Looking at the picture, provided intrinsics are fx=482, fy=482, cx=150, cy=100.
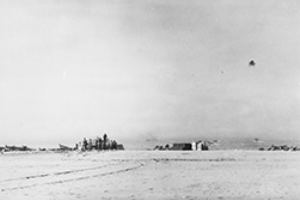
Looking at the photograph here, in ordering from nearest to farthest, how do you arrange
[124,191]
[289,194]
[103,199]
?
[103,199], [289,194], [124,191]

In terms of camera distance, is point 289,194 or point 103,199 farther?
point 289,194

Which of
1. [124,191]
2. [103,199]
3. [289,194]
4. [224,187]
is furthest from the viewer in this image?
[224,187]

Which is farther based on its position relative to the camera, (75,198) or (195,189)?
(195,189)

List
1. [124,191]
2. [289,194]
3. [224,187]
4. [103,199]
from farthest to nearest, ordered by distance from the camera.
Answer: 1. [224,187]
2. [124,191]
3. [289,194]
4. [103,199]

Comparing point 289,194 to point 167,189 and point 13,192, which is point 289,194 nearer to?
point 167,189

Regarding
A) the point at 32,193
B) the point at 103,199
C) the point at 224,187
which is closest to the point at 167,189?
the point at 224,187

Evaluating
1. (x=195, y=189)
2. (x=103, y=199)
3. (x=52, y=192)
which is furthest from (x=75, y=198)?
(x=195, y=189)

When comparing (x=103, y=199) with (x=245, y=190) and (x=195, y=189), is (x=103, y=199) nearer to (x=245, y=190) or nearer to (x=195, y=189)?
(x=195, y=189)

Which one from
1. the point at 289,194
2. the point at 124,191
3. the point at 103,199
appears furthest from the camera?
the point at 124,191
